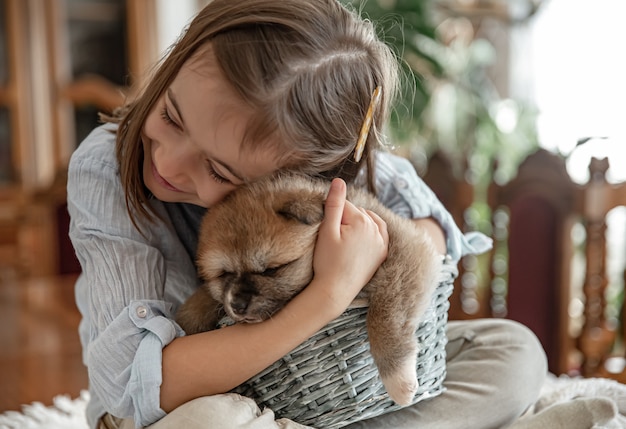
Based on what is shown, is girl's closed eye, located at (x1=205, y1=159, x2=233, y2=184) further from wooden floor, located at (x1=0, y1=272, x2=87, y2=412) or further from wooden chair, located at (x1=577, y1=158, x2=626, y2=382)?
wooden chair, located at (x1=577, y1=158, x2=626, y2=382)

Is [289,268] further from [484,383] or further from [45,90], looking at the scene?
[45,90]

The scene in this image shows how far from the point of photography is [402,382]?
0.90 metres

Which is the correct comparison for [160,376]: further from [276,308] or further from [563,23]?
[563,23]

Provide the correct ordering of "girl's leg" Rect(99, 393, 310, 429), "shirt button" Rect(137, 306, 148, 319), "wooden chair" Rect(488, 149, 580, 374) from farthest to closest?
"wooden chair" Rect(488, 149, 580, 374) < "shirt button" Rect(137, 306, 148, 319) < "girl's leg" Rect(99, 393, 310, 429)

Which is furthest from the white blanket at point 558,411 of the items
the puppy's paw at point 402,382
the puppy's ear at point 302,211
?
the puppy's ear at point 302,211

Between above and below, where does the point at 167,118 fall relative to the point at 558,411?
above

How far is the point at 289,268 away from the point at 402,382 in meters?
0.22

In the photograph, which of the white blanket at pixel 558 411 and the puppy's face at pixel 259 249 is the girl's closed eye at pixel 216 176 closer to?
the puppy's face at pixel 259 249

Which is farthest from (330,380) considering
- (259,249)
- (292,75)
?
(292,75)

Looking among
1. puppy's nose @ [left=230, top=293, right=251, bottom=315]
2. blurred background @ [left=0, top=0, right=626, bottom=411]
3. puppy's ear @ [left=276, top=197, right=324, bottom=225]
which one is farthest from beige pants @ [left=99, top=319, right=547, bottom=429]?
blurred background @ [left=0, top=0, right=626, bottom=411]

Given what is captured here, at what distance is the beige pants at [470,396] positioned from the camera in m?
A: 0.89

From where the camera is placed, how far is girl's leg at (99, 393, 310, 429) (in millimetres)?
862

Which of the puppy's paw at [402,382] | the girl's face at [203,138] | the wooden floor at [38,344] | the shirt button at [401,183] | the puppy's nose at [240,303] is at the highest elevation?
the girl's face at [203,138]

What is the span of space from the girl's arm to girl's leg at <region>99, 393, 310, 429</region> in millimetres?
38
